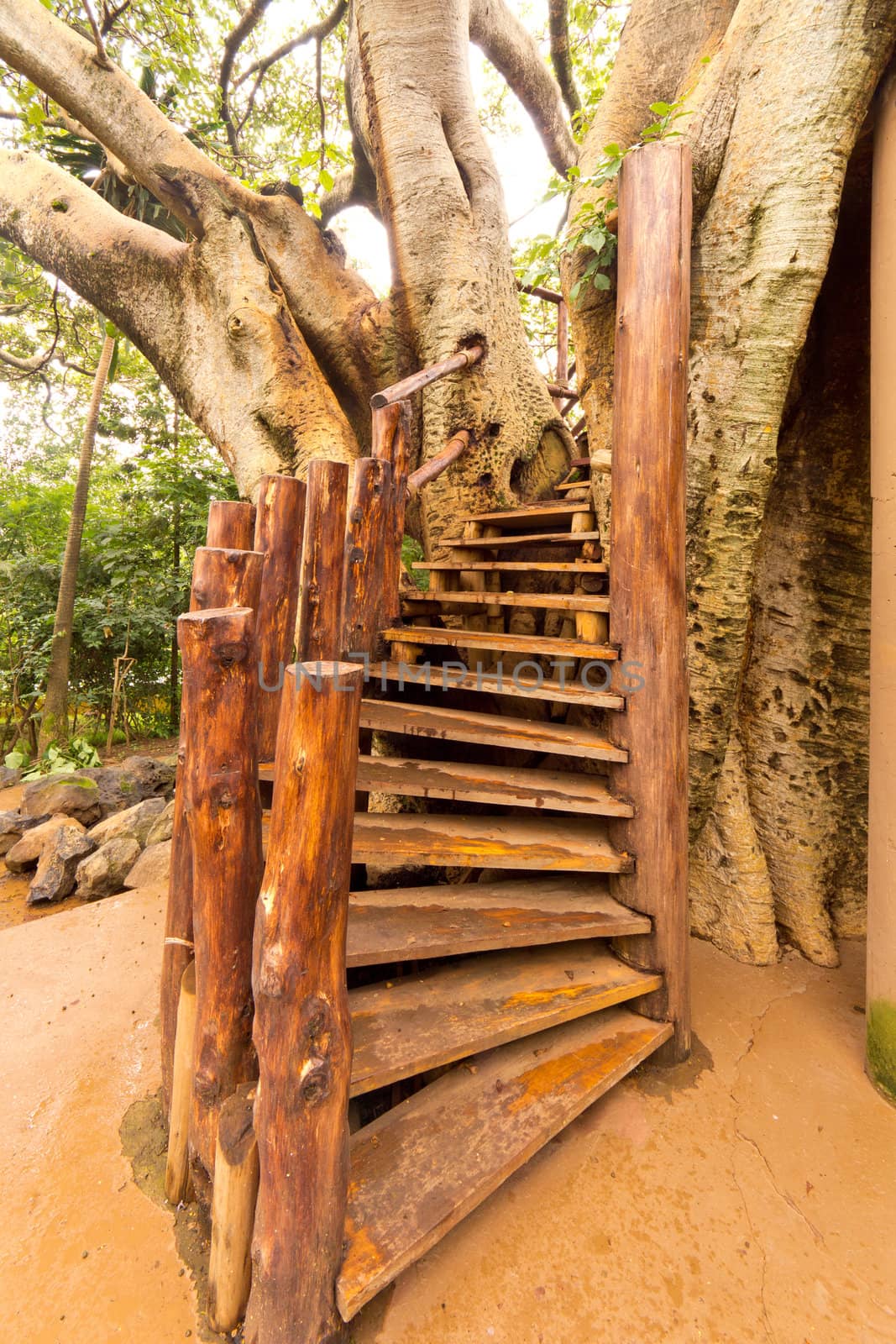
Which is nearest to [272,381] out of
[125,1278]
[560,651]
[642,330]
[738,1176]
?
[642,330]

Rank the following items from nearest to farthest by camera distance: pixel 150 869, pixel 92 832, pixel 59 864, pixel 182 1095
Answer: pixel 182 1095 → pixel 150 869 → pixel 59 864 → pixel 92 832

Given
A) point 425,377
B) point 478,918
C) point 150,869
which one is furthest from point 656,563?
point 150,869

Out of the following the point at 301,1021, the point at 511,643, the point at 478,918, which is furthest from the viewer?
the point at 511,643

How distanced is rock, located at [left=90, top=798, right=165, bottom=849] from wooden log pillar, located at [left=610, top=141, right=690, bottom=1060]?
3.54 metres

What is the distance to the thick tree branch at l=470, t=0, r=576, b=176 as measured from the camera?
543cm

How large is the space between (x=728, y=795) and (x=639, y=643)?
117 cm

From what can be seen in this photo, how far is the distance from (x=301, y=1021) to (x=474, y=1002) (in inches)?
27.2

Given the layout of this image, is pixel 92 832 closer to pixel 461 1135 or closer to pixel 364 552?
pixel 364 552

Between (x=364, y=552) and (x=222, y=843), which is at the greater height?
(x=364, y=552)

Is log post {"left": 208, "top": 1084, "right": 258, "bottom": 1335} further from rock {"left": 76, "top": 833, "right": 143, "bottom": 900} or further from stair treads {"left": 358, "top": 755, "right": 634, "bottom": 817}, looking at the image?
rock {"left": 76, "top": 833, "right": 143, "bottom": 900}

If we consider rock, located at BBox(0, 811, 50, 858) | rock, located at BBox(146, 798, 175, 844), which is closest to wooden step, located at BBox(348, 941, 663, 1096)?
rock, located at BBox(146, 798, 175, 844)

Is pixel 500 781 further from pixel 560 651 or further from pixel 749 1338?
pixel 749 1338

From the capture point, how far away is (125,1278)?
4.56ft

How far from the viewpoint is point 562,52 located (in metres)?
5.99
